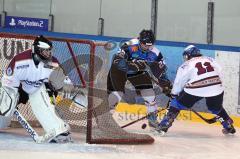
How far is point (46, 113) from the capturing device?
4.26m

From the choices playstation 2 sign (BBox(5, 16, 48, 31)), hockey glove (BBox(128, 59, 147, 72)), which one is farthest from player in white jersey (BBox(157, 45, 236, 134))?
playstation 2 sign (BBox(5, 16, 48, 31))

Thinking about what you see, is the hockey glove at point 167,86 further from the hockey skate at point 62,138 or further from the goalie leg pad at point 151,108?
the hockey skate at point 62,138

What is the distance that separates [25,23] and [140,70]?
5198 millimetres

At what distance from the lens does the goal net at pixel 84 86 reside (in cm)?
443

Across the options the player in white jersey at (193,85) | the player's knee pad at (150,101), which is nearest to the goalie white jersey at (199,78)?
the player in white jersey at (193,85)

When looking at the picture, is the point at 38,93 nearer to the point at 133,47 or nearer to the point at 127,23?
the point at 133,47

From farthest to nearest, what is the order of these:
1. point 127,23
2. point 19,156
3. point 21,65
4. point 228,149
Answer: point 127,23 < point 228,149 < point 21,65 < point 19,156

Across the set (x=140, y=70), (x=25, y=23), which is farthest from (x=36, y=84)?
(x=25, y=23)

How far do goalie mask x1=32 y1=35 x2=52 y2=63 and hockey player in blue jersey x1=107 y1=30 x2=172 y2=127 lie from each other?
106cm

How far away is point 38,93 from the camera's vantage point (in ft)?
14.2

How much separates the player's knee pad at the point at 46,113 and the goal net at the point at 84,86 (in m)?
0.26

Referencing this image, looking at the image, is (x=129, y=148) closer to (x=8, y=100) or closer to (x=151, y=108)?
(x=8, y=100)

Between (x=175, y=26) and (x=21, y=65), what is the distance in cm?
492

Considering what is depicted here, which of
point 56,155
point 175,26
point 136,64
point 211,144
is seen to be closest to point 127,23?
point 175,26
